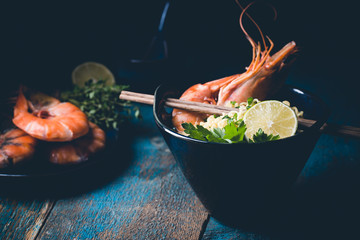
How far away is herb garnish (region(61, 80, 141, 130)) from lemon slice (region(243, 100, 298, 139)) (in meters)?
0.78

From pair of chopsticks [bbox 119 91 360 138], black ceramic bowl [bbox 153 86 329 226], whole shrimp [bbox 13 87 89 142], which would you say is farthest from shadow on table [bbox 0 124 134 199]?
black ceramic bowl [bbox 153 86 329 226]

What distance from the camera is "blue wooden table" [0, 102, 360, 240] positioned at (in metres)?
1.02

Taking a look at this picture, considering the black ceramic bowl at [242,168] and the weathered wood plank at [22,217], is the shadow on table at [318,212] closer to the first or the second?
the black ceramic bowl at [242,168]

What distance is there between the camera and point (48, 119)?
4.32 ft

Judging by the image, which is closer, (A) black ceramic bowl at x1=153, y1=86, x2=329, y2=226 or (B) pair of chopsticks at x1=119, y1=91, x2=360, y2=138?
(A) black ceramic bowl at x1=153, y1=86, x2=329, y2=226

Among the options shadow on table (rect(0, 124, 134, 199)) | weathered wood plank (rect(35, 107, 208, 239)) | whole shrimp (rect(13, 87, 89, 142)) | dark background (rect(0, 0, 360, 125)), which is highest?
dark background (rect(0, 0, 360, 125))

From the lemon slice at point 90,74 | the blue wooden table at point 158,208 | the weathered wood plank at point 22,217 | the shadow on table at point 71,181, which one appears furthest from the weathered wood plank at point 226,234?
the lemon slice at point 90,74

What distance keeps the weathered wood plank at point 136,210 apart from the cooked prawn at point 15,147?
241 millimetres

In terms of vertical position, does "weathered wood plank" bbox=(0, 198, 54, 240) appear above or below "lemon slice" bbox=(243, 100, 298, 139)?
below

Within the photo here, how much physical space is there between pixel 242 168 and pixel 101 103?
3.25 feet

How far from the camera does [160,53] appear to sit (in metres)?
1.94

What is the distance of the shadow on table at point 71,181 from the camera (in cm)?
119

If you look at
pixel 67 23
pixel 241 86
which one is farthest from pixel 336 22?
pixel 67 23

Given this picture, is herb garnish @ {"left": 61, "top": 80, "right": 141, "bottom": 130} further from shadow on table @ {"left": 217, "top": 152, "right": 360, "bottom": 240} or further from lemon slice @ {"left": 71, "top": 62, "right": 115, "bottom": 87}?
shadow on table @ {"left": 217, "top": 152, "right": 360, "bottom": 240}
